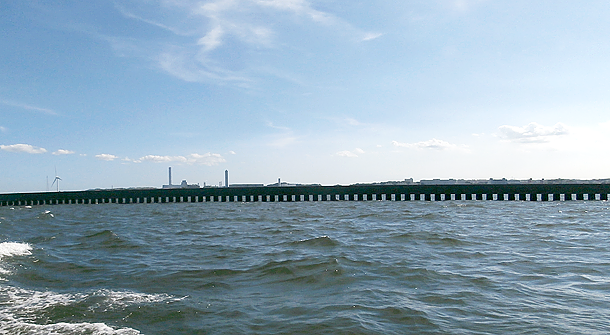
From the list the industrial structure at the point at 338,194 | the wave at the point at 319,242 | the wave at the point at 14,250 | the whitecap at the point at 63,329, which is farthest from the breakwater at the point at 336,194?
the whitecap at the point at 63,329

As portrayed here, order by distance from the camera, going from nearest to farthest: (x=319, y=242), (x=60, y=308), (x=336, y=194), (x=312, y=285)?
1. (x=60, y=308)
2. (x=312, y=285)
3. (x=319, y=242)
4. (x=336, y=194)

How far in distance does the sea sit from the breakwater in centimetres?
3298

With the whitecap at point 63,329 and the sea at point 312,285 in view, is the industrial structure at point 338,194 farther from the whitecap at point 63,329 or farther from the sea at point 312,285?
the whitecap at point 63,329

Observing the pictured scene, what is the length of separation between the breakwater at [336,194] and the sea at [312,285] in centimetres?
3298

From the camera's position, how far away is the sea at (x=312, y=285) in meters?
5.59

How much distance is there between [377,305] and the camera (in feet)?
20.8

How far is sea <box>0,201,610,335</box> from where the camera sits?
5.59 m

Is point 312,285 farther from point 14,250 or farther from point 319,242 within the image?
point 14,250

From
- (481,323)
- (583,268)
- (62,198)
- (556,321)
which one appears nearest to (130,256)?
(481,323)

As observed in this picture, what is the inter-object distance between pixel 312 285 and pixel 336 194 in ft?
142

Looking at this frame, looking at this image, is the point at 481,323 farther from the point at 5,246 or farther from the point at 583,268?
the point at 5,246

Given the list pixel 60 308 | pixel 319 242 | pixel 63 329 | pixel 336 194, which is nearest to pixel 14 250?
pixel 60 308

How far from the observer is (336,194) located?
50.9m

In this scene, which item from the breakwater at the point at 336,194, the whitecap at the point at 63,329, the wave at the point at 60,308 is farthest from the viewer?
the breakwater at the point at 336,194
